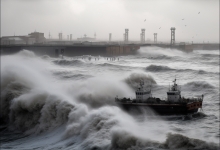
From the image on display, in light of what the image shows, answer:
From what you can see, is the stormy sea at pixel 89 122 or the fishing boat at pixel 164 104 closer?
the stormy sea at pixel 89 122

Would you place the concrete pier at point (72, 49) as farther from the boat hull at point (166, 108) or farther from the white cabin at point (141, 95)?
the boat hull at point (166, 108)

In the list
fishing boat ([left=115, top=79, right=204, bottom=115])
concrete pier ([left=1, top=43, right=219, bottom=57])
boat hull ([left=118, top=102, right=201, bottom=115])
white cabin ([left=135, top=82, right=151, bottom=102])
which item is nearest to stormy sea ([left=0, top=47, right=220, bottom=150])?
boat hull ([left=118, top=102, right=201, bottom=115])

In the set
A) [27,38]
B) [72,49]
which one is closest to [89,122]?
[72,49]

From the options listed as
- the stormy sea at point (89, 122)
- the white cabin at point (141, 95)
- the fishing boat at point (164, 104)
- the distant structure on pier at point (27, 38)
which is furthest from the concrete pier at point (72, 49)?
the fishing boat at point (164, 104)

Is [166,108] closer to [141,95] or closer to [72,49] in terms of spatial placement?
[141,95]

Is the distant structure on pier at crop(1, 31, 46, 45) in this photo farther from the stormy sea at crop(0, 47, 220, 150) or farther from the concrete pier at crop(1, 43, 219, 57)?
the stormy sea at crop(0, 47, 220, 150)

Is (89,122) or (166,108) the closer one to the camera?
(89,122)

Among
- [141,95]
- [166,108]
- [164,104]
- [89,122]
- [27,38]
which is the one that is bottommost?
[166,108]

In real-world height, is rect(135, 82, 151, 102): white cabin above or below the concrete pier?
below

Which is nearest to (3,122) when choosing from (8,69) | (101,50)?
(8,69)

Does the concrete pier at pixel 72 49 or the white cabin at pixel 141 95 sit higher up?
the concrete pier at pixel 72 49

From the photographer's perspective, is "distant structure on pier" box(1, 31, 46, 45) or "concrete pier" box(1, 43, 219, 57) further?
"distant structure on pier" box(1, 31, 46, 45)

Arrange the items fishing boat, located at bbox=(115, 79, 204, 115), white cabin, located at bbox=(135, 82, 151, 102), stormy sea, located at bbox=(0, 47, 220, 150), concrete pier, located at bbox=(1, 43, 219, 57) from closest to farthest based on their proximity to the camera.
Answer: stormy sea, located at bbox=(0, 47, 220, 150), fishing boat, located at bbox=(115, 79, 204, 115), white cabin, located at bbox=(135, 82, 151, 102), concrete pier, located at bbox=(1, 43, 219, 57)
